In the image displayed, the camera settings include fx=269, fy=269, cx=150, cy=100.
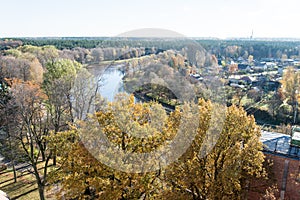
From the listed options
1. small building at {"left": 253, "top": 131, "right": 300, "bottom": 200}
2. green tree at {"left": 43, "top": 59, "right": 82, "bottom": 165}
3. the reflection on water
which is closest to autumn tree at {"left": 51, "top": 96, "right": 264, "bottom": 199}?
small building at {"left": 253, "top": 131, "right": 300, "bottom": 200}

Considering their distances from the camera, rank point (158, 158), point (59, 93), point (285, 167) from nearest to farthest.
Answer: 1. point (158, 158)
2. point (285, 167)
3. point (59, 93)

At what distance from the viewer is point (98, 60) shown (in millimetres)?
33188

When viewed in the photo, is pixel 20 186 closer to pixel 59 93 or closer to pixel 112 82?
pixel 59 93

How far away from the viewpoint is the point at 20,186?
492 inches

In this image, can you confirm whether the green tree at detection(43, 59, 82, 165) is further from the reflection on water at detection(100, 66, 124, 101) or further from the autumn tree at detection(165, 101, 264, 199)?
the autumn tree at detection(165, 101, 264, 199)

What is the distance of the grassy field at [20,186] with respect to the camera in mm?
11648

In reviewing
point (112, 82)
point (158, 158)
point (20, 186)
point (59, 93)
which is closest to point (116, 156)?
point (158, 158)

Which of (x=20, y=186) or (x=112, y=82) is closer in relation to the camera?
(x=20, y=186)

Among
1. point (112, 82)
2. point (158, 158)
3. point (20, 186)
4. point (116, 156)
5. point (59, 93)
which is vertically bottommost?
point (20, 186)

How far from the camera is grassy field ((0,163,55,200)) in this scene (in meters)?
11.6

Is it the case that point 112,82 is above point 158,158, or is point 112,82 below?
below

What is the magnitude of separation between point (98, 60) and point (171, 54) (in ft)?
30.2

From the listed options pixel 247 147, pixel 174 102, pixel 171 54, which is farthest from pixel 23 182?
pixel 171 54

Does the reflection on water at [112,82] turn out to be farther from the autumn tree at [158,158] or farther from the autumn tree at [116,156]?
the autumn tree at [158,158]
